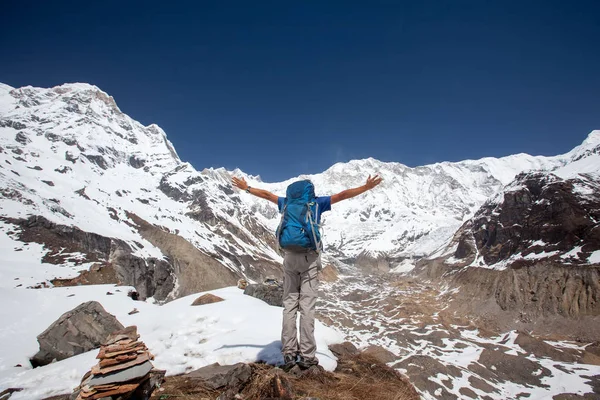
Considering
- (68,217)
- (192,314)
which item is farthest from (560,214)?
(68,217)

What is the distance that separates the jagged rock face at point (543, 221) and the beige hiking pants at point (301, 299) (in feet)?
413

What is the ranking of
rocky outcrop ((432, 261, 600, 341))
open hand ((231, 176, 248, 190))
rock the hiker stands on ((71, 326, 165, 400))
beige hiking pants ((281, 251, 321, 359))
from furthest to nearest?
rocky outcrop ((432, 261, 600, 341)), open hand ((231, 176, 248, 190)), beige hiking pants ((281, 251, 321, 359)), rock the hiker stands on ((71, 326, 165, 400))

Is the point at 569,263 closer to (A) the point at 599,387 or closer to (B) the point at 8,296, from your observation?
(A) the point at 599,387

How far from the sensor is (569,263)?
327 ft

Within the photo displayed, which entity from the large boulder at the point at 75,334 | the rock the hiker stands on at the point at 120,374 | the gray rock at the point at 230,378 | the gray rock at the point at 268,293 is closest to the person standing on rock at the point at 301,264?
the gray rock at the point at 230,378

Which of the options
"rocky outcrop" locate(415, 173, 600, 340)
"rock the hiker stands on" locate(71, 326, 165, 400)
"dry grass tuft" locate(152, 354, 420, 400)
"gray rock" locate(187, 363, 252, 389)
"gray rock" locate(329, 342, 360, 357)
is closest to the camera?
"dry grass tuft" locate(152, 354, 420, 400)

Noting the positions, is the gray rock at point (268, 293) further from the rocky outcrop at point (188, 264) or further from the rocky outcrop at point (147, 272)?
the rocky outcrop at point (188, 264)

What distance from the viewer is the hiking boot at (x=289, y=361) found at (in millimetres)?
6660

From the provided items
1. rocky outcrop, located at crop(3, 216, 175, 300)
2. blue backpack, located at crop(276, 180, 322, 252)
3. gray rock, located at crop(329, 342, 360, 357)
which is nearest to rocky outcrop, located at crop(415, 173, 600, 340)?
gray rock, located at crop(329, 342, 360, 357)

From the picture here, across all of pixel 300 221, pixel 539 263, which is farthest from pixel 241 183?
pixel 539 263

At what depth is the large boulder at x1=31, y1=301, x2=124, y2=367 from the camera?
10.1 metres

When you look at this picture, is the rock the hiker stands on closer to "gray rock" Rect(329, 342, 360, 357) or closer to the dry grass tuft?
the dry grass tuft

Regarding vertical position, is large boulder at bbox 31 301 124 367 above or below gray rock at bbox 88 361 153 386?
below

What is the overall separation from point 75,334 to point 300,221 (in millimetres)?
9465
